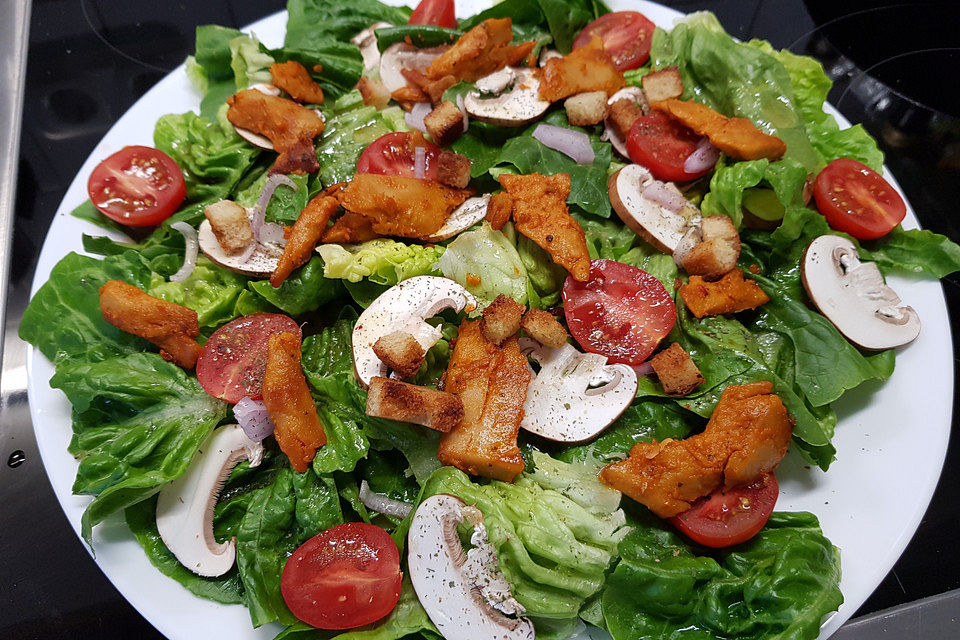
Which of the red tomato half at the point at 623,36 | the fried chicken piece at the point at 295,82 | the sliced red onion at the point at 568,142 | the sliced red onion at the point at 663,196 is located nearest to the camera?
the sliced red onion at the point at 663,196

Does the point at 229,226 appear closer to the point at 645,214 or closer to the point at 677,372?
the point at 645,214

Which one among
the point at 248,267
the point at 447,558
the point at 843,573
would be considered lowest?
the point at 843,573

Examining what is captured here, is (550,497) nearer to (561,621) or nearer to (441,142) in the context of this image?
(561,621)

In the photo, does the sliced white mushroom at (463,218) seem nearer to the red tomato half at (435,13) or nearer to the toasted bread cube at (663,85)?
the toasted bread cube at (663,85)

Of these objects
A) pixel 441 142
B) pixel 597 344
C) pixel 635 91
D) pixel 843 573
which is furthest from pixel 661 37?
pixel 843 573

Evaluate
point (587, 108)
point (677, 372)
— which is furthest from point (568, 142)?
point (677, 372)

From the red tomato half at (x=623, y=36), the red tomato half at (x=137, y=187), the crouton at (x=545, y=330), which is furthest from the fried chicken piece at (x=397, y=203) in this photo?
the red tomato half at (x=623, y=36)
